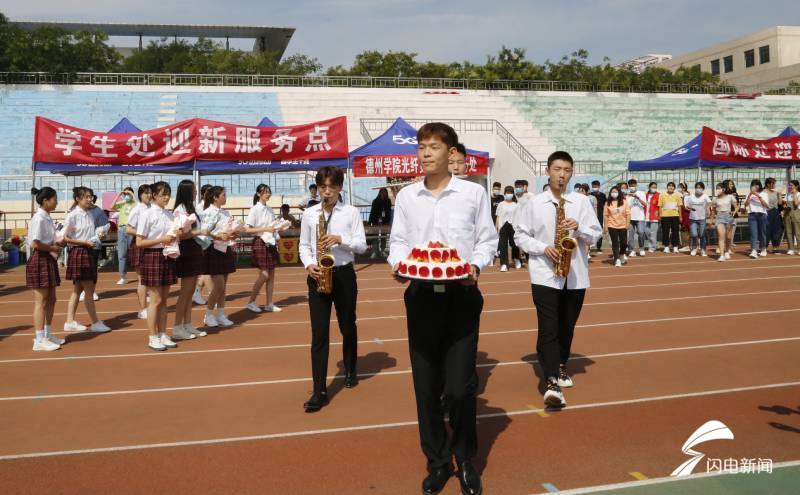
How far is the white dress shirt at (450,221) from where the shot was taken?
13.2 feet

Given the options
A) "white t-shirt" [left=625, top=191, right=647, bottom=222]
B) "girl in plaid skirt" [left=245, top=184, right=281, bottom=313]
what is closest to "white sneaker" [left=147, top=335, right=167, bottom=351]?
"girl in plaid skirt" [left=245, top=184, right=281, bottom=313]

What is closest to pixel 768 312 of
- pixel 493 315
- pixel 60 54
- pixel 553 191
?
pixel 493 315

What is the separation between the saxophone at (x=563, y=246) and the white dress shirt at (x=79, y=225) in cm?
610

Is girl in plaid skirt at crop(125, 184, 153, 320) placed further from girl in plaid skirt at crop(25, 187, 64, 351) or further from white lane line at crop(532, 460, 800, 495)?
white lane line at crop(532, 460, 800, 495)

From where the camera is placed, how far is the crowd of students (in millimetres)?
7621

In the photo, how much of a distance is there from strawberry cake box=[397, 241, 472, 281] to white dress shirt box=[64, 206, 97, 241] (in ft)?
20.7

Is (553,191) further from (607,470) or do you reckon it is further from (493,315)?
(493,315)

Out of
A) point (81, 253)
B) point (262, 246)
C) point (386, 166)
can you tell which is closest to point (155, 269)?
point (81, 253)

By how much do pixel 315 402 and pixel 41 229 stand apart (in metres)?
4.23

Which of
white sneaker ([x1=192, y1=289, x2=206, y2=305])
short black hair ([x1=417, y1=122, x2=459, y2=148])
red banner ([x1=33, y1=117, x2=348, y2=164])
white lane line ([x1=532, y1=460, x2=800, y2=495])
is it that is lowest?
white lane line ([x1=532, y1=460, x2=800, y2=495])

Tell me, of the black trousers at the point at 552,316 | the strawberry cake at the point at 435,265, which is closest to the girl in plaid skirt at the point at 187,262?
the black trousers at the point at 552,316

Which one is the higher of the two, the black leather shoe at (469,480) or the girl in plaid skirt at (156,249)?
the girl in plaid skirt at (156,249)

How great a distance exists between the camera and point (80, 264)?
8828mm

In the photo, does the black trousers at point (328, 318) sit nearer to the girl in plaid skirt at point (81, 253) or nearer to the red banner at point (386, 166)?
the girl in plaid skirt at point (81, 253)
